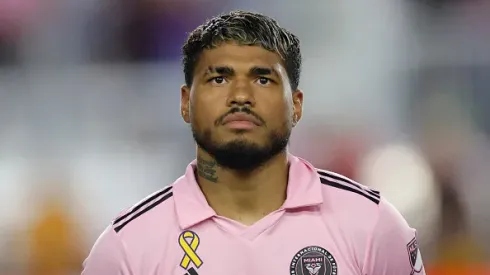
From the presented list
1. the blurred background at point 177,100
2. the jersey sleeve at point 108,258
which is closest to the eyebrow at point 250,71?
the jersey sleeve at point 108,258

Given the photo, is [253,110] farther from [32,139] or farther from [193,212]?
[32,139]

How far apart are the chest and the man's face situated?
18 cm

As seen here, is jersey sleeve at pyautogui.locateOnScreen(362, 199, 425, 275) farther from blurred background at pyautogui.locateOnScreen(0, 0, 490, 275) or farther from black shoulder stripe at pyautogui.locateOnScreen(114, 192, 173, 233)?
blurred background at pyautogui.locateOnScreen(0, 0, 490, 275)

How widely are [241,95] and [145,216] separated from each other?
0.36 metres

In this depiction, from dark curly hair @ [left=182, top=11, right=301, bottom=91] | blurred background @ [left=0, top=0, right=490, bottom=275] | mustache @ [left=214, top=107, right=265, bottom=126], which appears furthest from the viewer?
blurred background @ [left=0, top=0, right=490, bottom=275]

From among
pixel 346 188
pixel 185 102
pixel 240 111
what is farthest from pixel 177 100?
pixel 240 111

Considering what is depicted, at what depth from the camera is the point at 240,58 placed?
6.29 ft

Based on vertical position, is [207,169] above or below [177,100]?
above

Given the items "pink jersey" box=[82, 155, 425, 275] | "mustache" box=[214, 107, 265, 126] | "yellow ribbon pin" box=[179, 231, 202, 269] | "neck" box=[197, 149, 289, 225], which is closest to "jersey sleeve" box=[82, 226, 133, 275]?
"pink jersey" box=[82, 155, 425, 275]

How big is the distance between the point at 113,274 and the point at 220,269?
0.24 meters

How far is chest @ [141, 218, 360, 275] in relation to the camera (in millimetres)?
1843

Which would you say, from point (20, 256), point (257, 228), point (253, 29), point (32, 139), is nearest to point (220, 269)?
point (257, 228)

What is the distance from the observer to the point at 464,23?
4.20m

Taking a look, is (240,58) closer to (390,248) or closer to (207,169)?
(207,169)
